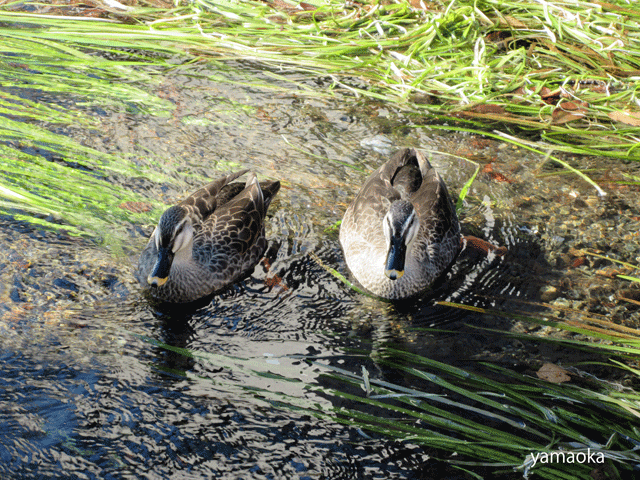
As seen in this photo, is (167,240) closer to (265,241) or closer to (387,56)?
(265,241)

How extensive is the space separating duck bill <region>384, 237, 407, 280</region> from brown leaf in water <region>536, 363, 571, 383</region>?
1.29m

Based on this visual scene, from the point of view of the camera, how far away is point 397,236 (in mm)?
5219

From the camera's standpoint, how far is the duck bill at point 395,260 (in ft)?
16.9

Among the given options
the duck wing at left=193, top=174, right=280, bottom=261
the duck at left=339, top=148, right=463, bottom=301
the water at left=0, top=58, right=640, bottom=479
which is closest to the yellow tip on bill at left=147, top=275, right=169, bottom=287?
the water at left=0, top=58, right=640, bottom=479

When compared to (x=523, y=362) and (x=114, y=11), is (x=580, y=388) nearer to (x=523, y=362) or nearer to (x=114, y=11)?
(x=523, y=362)

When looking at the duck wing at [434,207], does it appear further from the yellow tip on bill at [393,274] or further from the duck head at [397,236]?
the yellow tip on bill at [393,274]

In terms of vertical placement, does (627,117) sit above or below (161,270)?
above

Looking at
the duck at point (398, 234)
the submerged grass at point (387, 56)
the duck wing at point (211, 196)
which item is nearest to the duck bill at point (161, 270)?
the duck wing at point (211, 196)

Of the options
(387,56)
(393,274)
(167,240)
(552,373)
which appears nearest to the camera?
(552,373)

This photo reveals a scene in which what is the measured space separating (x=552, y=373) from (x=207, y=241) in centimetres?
302

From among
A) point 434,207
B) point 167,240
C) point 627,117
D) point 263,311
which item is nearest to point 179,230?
point 167,240

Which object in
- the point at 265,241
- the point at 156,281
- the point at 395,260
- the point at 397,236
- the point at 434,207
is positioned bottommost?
the point at 156,281

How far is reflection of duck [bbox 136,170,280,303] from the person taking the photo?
16.6 ft

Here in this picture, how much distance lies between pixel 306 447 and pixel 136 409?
1121mm
